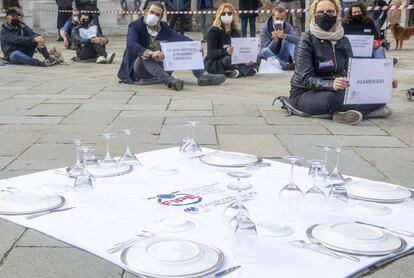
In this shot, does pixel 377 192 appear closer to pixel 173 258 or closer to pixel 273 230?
pixel 273 230

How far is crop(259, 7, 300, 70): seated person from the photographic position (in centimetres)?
960

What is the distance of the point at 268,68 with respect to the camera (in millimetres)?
9781

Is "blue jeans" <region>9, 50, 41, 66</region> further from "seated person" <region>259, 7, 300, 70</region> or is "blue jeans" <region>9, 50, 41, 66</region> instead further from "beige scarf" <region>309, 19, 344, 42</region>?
"beige scarf" <region>309, 19, 344, 42</region>

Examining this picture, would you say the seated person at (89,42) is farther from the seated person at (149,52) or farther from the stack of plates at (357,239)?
the stack of plates at (357,239)

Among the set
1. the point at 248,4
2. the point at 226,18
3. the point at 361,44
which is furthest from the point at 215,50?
the point at 248,4

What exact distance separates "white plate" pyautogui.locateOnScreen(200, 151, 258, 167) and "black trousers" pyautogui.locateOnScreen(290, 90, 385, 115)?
1.95 metres

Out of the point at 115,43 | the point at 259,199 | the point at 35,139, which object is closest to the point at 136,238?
the point at 259,199

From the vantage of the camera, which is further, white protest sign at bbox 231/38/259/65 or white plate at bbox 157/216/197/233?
white protest sign at bbox 231/38/259/65

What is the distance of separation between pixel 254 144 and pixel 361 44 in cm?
458

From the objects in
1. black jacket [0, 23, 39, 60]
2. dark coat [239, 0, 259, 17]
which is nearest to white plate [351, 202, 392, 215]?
black jacket [0, 23, 39, 60]

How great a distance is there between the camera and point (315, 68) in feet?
18.0

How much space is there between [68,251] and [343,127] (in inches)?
135

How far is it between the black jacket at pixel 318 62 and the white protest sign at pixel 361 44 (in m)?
3.01

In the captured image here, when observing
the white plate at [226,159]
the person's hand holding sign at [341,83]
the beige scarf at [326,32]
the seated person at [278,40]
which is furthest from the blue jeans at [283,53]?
the white plate at [226,159]
